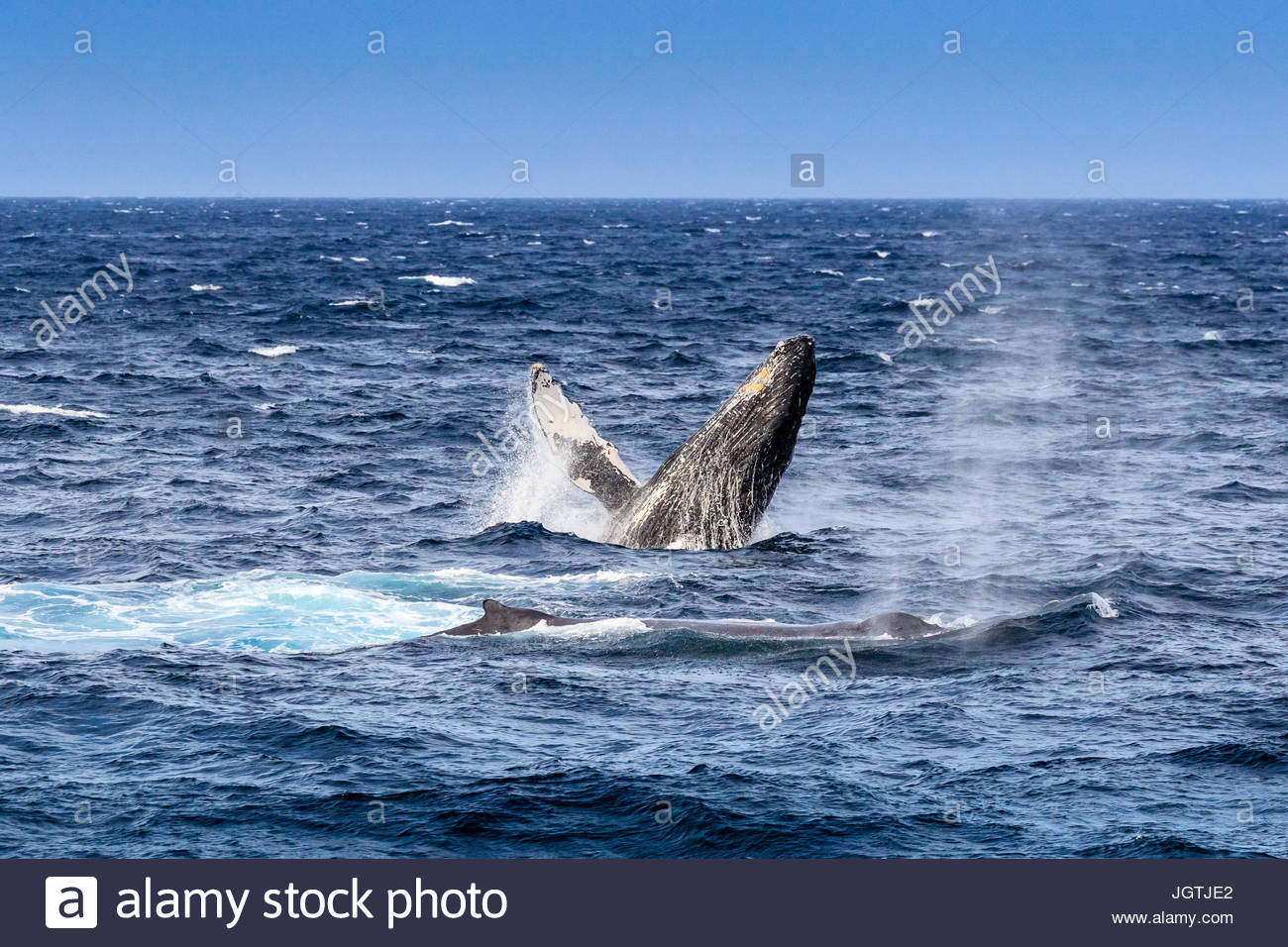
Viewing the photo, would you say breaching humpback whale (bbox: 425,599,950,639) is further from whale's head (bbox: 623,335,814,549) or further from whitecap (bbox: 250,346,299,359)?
whitecap (bbox: 250,346,299,359)

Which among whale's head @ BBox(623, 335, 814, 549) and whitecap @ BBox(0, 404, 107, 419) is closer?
whale's head @ BBox(623, 335, 814, 549)

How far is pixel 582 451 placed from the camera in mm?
22938

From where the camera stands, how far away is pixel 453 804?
1299 cm

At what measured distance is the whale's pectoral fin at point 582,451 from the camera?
2295cm

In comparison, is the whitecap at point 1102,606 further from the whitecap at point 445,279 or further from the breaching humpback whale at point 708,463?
the whitecap at point 445,279

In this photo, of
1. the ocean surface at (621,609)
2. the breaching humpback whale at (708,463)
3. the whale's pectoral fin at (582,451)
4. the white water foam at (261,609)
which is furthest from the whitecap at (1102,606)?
the whale's pectoral fin at (582,451)

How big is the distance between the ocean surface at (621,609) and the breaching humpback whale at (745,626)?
1.07ft

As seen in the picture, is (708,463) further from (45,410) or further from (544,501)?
(45,410)

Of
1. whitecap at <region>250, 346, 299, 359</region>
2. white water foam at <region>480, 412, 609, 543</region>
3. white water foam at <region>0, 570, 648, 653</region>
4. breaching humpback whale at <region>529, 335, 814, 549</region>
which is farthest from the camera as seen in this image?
whitecap at <region>250, 346, 299, 359</region>

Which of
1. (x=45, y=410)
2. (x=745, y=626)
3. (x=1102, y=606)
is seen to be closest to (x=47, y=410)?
(x=45, y=410)

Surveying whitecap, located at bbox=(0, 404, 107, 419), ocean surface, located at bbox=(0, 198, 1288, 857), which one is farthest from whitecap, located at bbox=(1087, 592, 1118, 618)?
whitecap, located at bbox=(0, 404, 107, 419)

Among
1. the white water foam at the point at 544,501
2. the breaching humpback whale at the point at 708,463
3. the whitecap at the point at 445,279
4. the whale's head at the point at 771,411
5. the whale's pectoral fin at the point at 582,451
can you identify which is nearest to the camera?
the whale's head at the point at 771,411

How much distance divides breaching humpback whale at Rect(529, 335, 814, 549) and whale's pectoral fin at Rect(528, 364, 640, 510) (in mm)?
16

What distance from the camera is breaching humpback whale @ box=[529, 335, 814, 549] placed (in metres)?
21.0
